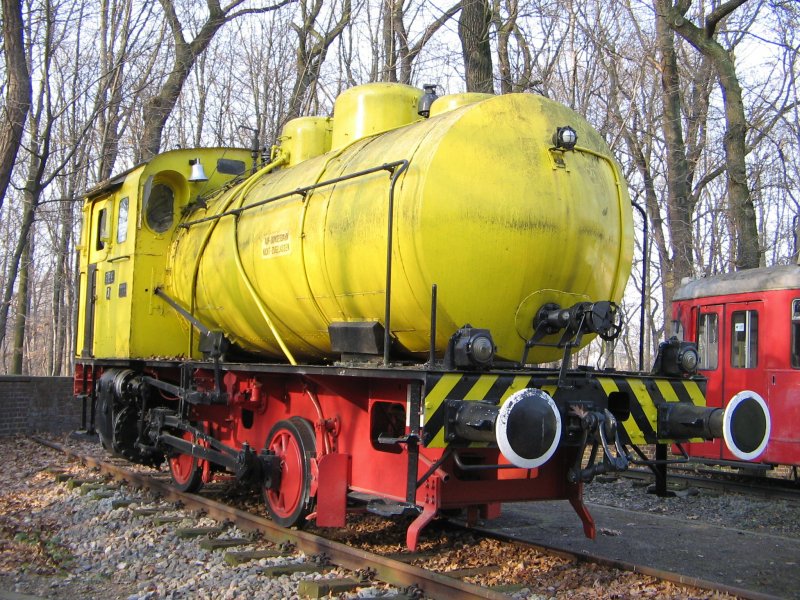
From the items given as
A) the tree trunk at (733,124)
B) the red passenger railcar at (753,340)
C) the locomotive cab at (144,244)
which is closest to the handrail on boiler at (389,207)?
the locomotive cab at (144,244)

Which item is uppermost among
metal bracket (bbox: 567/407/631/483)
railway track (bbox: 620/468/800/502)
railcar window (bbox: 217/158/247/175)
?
railcar window (bbox: 217/158/247/175)

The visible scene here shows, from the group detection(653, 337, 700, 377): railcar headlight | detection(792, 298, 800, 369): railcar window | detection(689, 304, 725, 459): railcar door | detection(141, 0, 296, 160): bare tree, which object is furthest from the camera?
detection(141, 0, 296, 160): bare tree

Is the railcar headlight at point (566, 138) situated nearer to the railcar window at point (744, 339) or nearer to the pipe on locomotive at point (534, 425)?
the pipe on locomotive at point (534, 425)

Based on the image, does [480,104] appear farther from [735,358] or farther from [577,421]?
[735,358]

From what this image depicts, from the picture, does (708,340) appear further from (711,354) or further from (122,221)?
(122,221)

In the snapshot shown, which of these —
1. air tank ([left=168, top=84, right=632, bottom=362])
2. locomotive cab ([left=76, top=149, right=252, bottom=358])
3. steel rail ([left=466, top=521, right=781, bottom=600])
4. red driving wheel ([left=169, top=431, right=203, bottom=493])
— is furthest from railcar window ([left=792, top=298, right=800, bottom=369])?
red driving wheel ([left=169, top=431, right=203, bottom=493])

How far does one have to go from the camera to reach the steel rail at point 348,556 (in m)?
4.81

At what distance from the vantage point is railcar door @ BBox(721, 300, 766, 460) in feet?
36.1

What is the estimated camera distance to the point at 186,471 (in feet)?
27.9

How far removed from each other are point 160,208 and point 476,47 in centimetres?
877

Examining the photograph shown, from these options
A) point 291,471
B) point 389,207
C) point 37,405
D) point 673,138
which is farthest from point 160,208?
point 673,138

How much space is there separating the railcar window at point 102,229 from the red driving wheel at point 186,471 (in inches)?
108

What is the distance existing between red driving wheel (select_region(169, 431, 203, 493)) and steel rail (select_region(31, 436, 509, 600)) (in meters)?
0.14

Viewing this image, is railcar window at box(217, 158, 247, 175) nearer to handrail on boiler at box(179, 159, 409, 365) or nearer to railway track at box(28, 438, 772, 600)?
handrail on boiler at box(179, 159, 409, 365)
